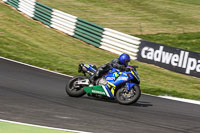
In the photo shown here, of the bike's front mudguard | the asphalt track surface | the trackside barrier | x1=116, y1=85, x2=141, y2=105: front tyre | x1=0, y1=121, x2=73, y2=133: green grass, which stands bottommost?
x1=0, y1=121, x2=73, y2=133: green grass

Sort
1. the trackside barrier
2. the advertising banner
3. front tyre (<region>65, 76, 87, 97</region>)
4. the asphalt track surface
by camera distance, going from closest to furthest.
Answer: the asphalt track surface → front tyre (<region>65, 76, 87, 97</region>) → the advertising banner → the trackside barrier

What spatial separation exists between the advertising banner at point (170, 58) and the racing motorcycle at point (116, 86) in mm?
7839

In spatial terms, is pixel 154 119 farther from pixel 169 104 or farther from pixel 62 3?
pixel 62 3

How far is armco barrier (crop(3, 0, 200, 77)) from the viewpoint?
60.7 feet

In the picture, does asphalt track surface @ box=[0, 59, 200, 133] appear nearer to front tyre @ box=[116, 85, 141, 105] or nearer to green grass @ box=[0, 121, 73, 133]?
front tyre @ box=[116, 85, 141, 105]

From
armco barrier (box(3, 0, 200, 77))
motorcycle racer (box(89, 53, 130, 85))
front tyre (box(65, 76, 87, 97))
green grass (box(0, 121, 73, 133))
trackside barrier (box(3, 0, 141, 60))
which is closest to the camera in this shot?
green grass (box(0, 121, 73, 133))

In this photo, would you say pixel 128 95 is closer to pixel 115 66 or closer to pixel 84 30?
pixel 115 66

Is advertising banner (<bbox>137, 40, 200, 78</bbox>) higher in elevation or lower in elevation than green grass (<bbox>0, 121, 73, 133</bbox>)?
higher

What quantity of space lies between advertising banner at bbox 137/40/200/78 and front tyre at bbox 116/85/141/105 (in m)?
7.86

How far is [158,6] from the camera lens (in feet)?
120

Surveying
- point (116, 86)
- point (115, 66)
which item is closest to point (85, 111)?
point (116, 86)

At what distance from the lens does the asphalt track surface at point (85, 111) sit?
8234 millimetres

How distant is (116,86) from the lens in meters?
10.9

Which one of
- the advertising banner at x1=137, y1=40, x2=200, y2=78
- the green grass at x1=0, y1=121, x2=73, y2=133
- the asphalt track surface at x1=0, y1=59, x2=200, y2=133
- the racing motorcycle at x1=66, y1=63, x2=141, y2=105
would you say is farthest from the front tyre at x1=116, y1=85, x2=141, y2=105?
the advertising banner at x1=137, y1=40, x2=200, y2=78
